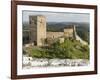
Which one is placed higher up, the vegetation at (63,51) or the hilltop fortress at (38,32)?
the hilltop fortress at (38,32)

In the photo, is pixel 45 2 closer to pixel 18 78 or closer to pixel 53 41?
pixel 53 41

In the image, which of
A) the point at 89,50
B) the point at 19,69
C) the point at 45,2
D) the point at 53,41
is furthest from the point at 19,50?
the point at 89,50

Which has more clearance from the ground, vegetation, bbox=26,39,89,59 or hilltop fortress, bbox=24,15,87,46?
hilltop fortress, bbox=24,15,87,46

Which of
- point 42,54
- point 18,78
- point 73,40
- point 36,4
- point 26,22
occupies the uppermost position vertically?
point 36,4

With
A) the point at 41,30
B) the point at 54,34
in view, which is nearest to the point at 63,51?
the point at 54,34

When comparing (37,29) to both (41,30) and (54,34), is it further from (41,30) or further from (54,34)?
(54,34)
